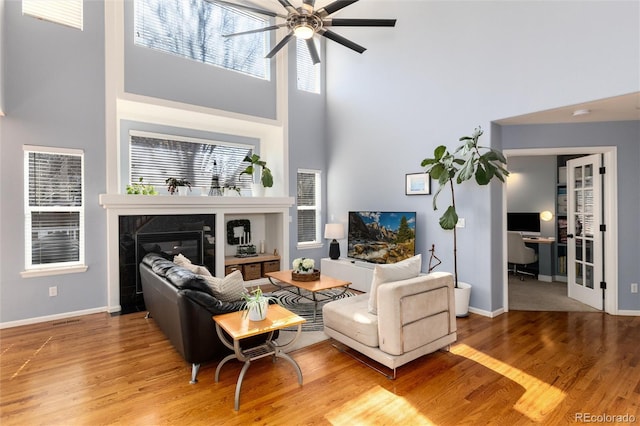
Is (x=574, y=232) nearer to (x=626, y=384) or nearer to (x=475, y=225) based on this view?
(x=475, y=225)

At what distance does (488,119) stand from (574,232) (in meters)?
2.43

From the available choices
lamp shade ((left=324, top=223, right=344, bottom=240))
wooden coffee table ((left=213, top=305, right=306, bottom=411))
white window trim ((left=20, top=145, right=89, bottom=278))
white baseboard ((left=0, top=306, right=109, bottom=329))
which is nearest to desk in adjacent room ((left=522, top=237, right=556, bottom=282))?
lamp shade ((left=324, top=223, right=344, bottom=240))

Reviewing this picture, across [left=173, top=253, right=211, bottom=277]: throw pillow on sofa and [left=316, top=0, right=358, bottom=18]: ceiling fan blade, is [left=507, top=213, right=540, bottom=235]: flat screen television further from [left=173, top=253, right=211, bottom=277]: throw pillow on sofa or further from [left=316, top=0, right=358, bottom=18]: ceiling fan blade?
[left=173, top=253, right=211, bottom=277]: throw pillow on sofa

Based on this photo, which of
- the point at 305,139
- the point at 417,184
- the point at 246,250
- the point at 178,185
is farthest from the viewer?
the point at 305,139

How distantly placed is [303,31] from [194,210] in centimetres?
324

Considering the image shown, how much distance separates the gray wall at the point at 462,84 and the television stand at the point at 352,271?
962 mm

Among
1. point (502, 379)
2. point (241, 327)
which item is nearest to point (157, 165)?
point (241, 327)

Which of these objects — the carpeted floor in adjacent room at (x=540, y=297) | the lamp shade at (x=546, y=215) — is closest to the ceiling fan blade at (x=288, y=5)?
the carpeted floor in adjacent room at (x=540, y=297)

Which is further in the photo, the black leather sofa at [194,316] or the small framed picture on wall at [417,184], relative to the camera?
the small framed picture on wall at [417,184]

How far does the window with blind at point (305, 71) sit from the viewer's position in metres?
6.68

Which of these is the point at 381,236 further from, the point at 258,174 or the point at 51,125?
the point at 51,125

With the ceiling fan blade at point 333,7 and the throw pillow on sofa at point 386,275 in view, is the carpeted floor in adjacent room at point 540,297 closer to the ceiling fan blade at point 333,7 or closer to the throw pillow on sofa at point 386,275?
the throw pillow on sofa at point 386,275

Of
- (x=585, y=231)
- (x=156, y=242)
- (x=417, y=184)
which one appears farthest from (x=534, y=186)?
(x=156, y=242)

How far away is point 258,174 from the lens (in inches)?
259
